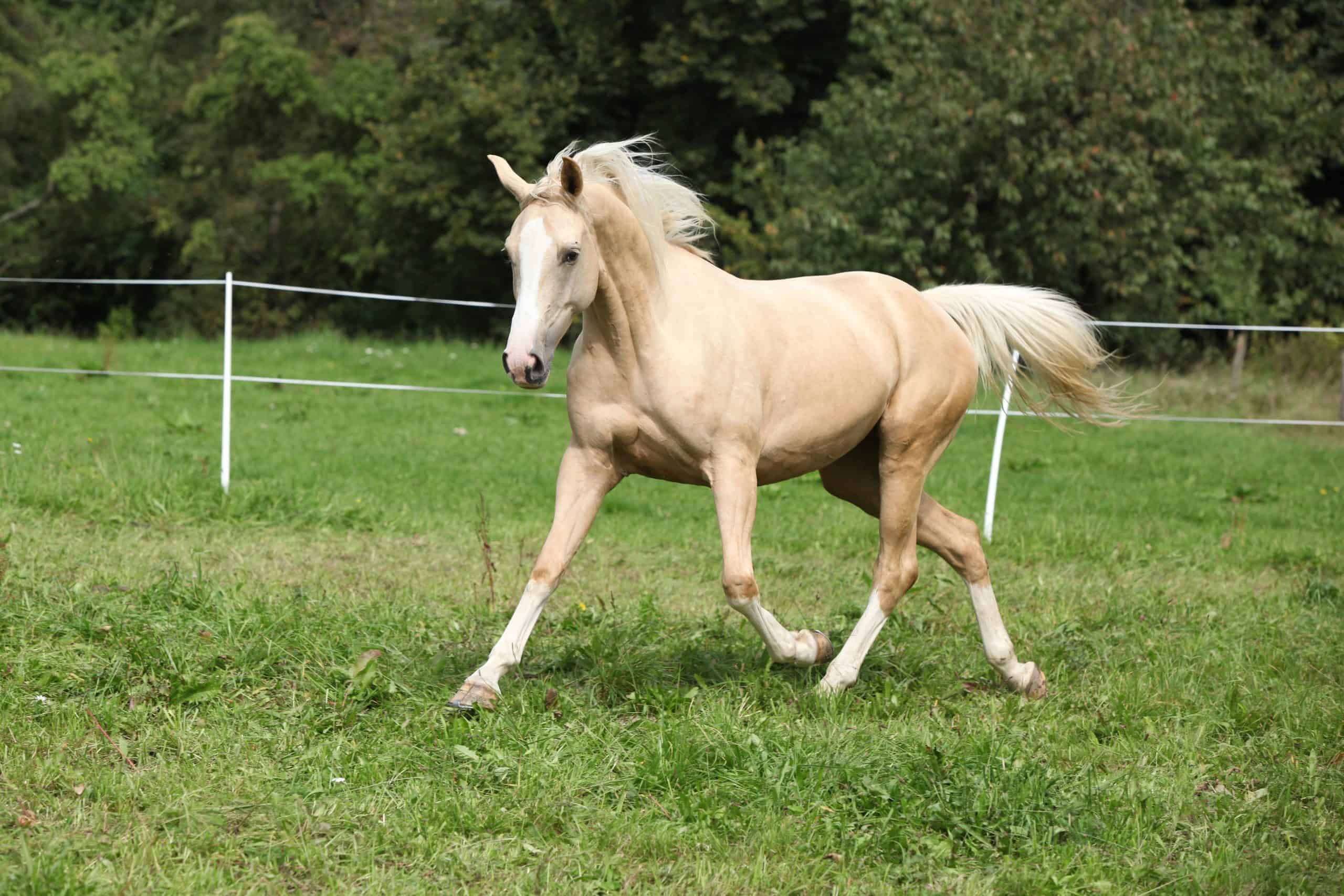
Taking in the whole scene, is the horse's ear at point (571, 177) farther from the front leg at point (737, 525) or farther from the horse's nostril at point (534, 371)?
the front leg at point (737, 525)

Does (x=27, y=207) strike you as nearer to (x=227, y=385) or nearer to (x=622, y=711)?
(x=227, y=385)

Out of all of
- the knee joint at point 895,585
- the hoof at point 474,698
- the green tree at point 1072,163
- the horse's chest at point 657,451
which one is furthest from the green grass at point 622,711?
the green tree at point 1072,163

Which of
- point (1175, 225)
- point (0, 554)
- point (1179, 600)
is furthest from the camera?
point (1175, 225)

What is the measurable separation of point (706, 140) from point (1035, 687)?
2069cm

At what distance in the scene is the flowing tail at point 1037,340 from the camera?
5.38m

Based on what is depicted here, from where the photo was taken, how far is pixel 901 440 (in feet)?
16.3

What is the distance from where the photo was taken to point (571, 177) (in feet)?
13.1

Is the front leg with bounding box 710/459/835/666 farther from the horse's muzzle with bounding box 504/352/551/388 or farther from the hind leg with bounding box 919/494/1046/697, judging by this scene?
the hind leg with bounding box 919/494/1046/697

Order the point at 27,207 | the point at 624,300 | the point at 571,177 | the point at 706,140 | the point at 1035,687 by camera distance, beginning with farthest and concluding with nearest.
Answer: the point at 27,207 < the point at 706,140 < the point at 1035,687 < the point at 624,300 < the point at 571,177

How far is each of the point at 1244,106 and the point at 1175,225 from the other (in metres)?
4.08

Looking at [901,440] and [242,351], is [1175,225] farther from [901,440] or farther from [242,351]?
[901,440]

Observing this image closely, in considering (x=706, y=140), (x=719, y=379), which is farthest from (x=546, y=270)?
(x=706, y=140)

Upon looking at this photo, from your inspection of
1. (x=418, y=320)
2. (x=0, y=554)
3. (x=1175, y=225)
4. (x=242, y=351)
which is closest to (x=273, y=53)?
(x=418, y=320)

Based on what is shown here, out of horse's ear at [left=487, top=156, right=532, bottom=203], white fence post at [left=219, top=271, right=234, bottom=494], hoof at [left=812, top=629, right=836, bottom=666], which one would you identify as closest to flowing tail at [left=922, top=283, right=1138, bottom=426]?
hoof at [left=812, top=629, right=836, bottom=666]
